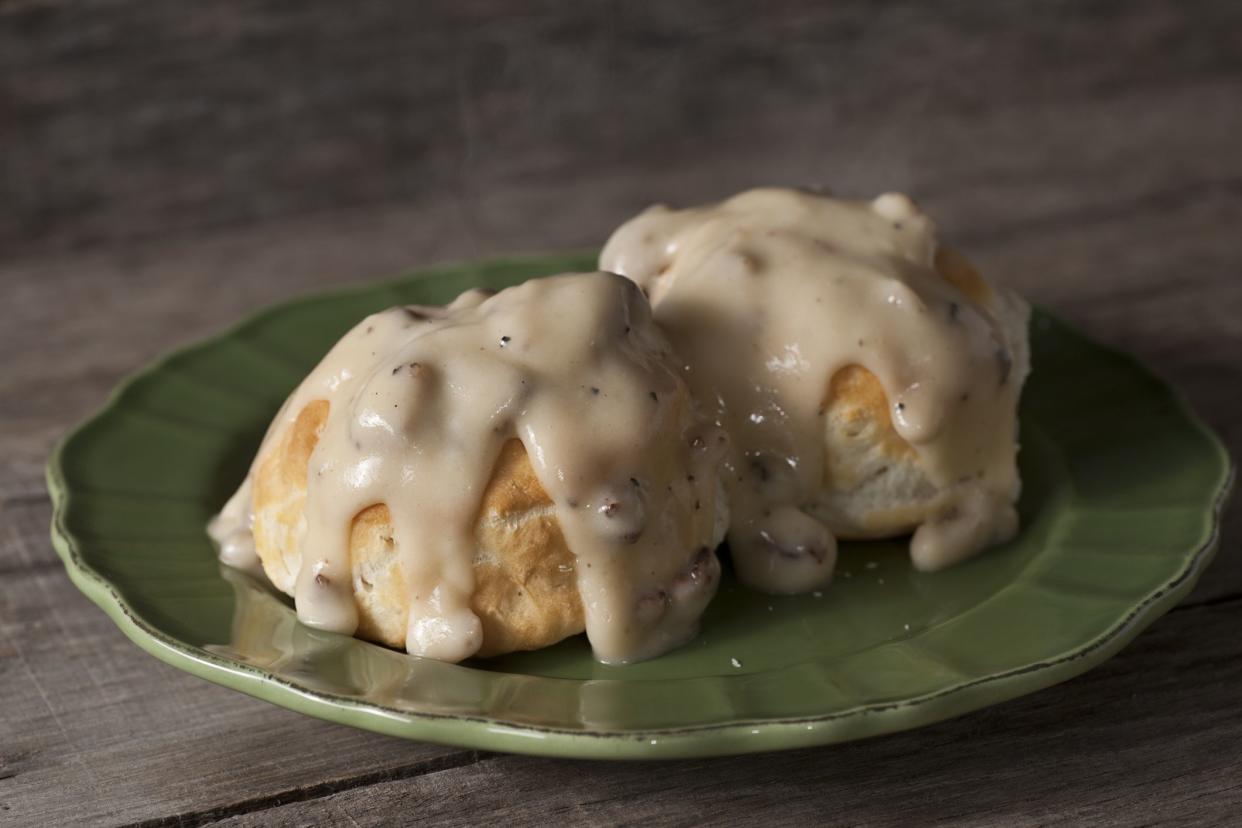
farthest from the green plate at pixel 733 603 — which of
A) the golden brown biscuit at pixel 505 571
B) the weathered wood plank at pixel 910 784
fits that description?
the weathered wood plank at pixel 910 784

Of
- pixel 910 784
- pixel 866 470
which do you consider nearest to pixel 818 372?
pixel 866 470

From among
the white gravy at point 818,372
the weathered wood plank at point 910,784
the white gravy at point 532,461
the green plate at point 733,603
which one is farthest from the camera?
the white gravy at point 818,372

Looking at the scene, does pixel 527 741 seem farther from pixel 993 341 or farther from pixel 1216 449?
pixel 1216 449

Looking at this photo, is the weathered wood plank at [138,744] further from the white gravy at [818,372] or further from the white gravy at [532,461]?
the white gravy at [818,372]

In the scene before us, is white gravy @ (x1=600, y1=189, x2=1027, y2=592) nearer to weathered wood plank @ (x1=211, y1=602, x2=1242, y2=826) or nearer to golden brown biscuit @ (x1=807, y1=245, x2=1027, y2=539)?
golden brown biscuit @ (x1=807, y1=245, x2=1027, y2=539)

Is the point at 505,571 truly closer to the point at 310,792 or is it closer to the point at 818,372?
the point at 310,792

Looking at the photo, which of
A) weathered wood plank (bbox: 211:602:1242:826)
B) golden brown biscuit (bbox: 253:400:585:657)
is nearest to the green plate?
golden brown biscuit (bbox: 253:400:585:657)

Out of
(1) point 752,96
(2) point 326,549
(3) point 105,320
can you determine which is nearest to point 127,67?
(3) point 105,320

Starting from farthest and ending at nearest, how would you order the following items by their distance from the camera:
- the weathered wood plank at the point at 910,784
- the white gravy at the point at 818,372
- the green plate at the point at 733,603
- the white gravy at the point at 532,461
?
the white gravy at the point at 818,372 → the white gravy at the point at 532,461 → the weathered wood plank at the point at 910,784 → the green plate at the point at 733,603
